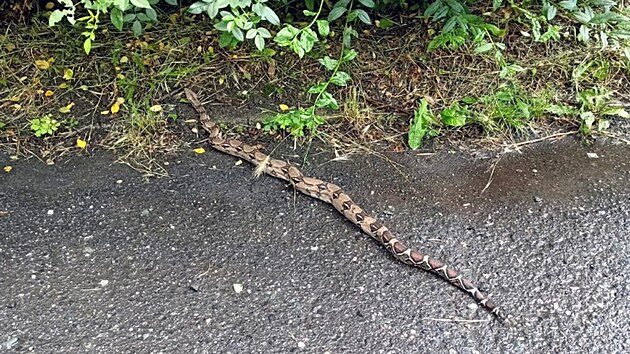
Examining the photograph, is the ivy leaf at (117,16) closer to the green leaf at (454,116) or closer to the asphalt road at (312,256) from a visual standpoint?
the asphalt road at (312,256)

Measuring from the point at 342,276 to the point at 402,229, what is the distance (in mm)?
544

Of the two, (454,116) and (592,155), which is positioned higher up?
(454,116)

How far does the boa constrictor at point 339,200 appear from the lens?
149 inches

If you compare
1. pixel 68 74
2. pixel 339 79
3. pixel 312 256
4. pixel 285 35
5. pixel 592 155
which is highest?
pixel 285 35

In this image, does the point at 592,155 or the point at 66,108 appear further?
the point at 66,108

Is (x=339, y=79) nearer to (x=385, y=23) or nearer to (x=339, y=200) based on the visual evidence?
(x=339, y=200)

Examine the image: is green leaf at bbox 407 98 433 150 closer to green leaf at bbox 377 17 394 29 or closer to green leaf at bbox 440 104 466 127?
A: green leaf at bbox 440 104 466 127

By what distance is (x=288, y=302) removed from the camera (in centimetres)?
370

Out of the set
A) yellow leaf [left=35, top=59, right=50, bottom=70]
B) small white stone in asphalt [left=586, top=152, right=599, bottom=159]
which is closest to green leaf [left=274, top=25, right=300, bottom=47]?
yellow leaf [left=35, top=59, right=50, bottom=70]

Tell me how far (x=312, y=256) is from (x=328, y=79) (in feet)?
5.34

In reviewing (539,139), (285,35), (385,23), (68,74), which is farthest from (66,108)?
(539,139)

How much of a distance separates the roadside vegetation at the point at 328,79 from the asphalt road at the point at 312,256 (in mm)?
248

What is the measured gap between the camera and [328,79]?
509cm

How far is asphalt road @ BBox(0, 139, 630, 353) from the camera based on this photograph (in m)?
3.51
